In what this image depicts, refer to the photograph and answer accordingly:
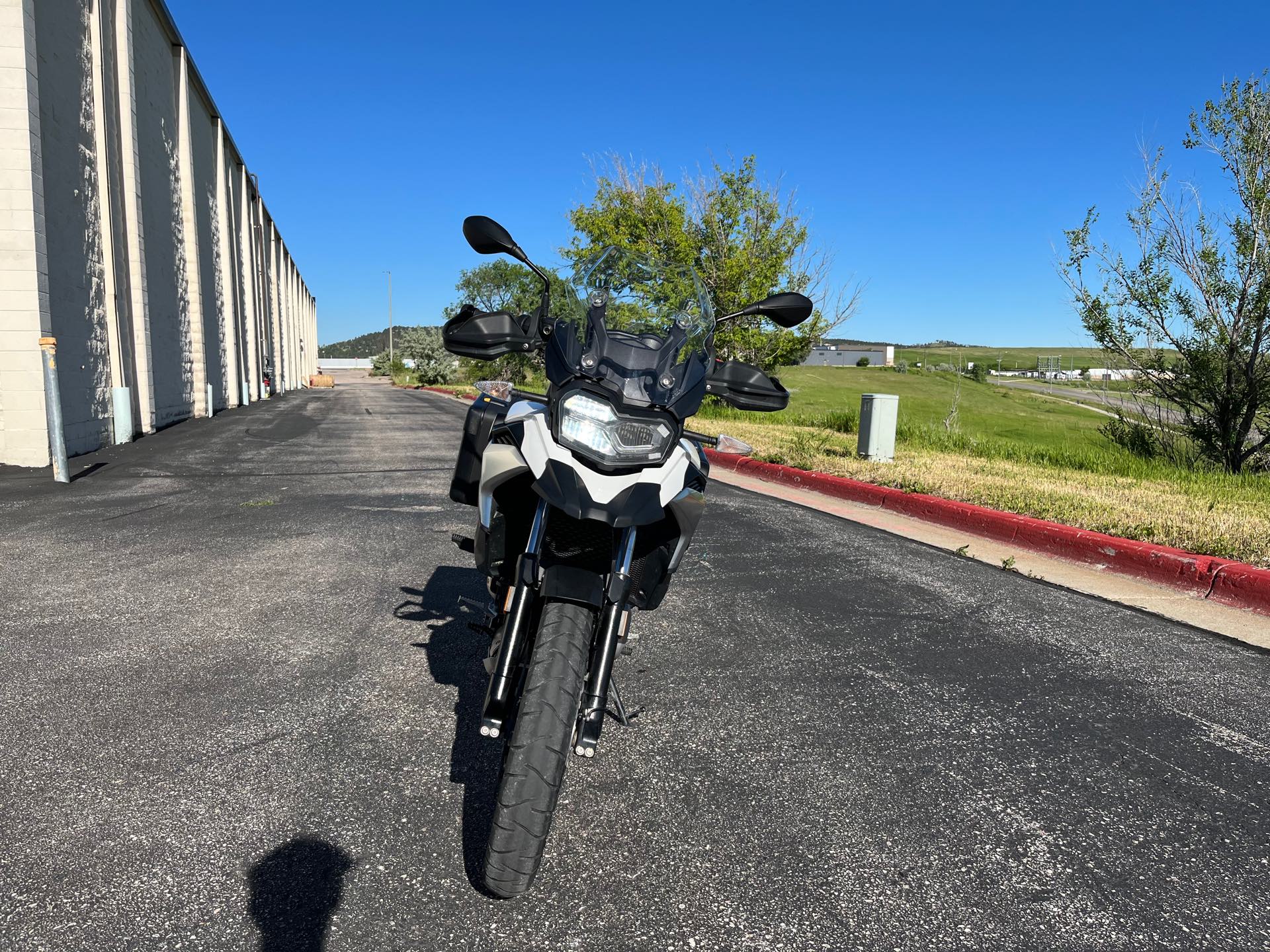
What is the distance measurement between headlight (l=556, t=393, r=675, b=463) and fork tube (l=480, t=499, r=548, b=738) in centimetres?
26

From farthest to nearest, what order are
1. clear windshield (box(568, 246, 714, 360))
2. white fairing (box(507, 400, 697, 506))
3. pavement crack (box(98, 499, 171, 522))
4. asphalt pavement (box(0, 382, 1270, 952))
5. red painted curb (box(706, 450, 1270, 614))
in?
pavement crack (box(98, 499, 171, 522))
red painted curb (box(706, 450, 1270, 614))
clear windshield (box(568, 246, 714, 360))
white fairing (box(507, 400, 697, 506))
asphalt pavement (box(0, 382, 1270, 952))

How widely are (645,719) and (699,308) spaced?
1644mm

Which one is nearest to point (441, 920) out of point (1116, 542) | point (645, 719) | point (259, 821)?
point (259, 821)

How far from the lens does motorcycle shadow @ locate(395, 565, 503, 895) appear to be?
99.5 inches

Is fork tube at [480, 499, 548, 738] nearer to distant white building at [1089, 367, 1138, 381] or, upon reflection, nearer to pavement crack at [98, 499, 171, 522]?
pavement crack at [98, 499, 171, 522]

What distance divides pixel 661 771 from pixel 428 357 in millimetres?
68956

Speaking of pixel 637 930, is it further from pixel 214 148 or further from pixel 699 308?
pixel 214 148

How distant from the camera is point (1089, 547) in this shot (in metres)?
6.35

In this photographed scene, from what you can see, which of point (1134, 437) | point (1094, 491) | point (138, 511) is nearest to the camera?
point (138, 511)

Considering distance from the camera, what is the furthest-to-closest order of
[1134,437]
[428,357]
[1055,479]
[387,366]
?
[387,366], [428,357], [1134,437], [1055,479]

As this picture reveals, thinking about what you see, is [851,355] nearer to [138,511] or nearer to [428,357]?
[428,357]

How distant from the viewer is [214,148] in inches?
1072

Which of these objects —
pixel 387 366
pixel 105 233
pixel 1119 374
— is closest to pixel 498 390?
pixel 1119 374

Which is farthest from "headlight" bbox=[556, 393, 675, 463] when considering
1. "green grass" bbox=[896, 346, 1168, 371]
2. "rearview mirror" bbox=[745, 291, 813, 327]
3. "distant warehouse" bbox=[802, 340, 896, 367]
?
"distant warehouse" bbox=[802, 340, 896, 367]
